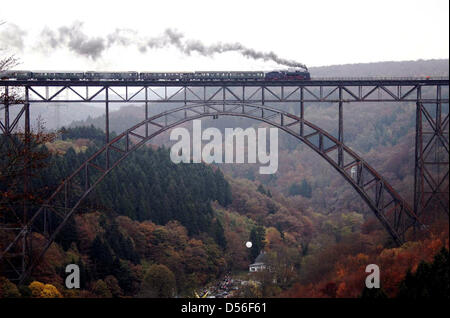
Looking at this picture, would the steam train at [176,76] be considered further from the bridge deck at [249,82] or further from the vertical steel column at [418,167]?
the vertical steel column at [418,167]

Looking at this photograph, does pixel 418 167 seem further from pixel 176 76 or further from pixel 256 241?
pixel 256 241

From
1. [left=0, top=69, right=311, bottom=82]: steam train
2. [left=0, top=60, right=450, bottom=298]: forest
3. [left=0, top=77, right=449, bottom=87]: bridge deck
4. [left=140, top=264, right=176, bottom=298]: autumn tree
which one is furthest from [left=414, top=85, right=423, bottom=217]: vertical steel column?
[left=140, top=264, right=176, bottom=298]: autumn tree

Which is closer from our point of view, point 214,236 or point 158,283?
point 158,283

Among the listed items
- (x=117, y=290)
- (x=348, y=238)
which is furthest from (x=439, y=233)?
(x=117, y=290)

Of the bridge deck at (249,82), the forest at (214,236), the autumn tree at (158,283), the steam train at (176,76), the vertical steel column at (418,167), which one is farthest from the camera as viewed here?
the autumn tree at (158,283)

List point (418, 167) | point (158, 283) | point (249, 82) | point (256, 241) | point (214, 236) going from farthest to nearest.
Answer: point (214, 236)
point (256, 241)
point (158, 283)
point (249, 82)
point (418, 167)

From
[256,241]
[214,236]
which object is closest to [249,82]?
[256,241]

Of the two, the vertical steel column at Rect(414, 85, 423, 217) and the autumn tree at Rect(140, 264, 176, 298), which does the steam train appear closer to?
the vertical steel column at Rect(414, 85, 423, 217)

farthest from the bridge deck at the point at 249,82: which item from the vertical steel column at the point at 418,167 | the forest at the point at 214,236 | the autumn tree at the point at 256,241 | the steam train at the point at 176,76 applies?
the autumn tree at the point at 256,241

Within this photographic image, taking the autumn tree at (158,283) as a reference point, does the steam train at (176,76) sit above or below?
above

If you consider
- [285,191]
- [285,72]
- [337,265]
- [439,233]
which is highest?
[285,72]
